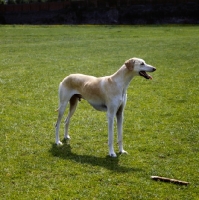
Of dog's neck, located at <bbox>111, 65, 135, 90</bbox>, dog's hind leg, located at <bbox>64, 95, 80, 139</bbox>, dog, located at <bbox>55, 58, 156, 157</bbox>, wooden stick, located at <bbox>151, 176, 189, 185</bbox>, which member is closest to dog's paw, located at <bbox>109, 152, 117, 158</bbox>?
dog, located at <bbox>55, 58, 156, 157</bbox>

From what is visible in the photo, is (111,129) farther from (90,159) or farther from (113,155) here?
(90,159)

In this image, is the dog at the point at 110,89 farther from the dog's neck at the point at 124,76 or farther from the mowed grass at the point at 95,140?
the mowed grass at the point at 95,140

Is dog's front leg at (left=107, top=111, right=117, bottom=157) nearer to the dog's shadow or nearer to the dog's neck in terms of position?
the dog's shadow

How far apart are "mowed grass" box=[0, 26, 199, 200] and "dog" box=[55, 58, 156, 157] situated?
0.70 meters

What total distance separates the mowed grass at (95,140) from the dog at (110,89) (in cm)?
70

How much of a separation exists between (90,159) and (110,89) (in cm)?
157

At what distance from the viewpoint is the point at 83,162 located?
7.99 meters

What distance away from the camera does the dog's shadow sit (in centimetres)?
768

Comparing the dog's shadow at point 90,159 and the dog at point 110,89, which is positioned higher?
the dog at point 110,89

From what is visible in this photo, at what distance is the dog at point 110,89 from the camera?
8133 millimetres

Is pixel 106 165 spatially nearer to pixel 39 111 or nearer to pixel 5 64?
pixel 39 111

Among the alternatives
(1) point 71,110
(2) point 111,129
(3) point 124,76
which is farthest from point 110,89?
(1) point 71,110

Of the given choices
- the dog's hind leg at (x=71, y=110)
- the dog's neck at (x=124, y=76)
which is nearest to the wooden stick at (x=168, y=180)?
the dog's neck at (x=124, y=76)

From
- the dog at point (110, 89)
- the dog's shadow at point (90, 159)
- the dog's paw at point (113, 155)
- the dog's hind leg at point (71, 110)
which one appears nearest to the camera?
the dog's shadow at point (90, 159)
